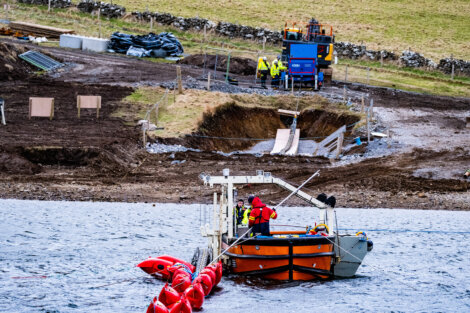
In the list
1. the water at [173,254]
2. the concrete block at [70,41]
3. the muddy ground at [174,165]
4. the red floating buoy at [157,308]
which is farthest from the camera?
the concrete block at [70,41]

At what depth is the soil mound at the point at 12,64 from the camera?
157 feet

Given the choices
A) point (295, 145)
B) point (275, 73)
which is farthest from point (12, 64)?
point (295, 145)

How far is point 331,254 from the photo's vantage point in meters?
21.0

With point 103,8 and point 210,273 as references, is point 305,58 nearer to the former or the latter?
point 103,8

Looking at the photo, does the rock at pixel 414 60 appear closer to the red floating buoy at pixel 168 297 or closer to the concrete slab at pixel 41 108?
the concrete slab at pixel 41 108

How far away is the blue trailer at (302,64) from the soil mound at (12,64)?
16106 mm

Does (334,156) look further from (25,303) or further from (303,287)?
(25,303)

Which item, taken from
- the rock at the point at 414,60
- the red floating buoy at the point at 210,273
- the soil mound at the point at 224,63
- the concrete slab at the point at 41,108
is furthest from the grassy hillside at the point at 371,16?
the red floating buoy at the point at 210,273

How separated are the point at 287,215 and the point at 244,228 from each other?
10186 mm

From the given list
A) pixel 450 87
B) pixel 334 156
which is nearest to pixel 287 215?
pixel 334 156

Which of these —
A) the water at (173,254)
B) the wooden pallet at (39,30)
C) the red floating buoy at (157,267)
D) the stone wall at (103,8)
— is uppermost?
the stone wall at (103,8)

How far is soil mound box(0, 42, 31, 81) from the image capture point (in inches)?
1890

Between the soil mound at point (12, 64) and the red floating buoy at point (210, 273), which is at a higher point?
the soil mound at point (12, 64)

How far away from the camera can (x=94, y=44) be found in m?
59.7
